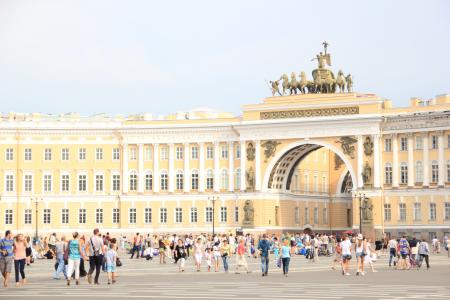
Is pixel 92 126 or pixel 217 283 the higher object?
pixel 92 126

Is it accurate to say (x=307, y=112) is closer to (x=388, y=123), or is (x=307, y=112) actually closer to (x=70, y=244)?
(x=388, y=123)

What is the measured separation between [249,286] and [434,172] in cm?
5748

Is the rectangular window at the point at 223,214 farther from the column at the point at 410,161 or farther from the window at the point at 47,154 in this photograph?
the column at the point at 410,161

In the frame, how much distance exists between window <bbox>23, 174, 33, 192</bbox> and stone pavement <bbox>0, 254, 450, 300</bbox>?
180 ft

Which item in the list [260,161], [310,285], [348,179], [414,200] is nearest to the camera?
[310,285]

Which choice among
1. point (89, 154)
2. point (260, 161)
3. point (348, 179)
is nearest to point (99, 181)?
point (89, 154)

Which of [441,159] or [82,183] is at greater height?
[441,159]

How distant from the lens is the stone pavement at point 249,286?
3347 cm

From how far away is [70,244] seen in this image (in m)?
40.5

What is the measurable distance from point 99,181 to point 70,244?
65.9 meters

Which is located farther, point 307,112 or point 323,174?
point 323,174

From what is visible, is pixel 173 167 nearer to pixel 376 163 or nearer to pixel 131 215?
pixel 131 215

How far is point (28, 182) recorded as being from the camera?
10556 cm

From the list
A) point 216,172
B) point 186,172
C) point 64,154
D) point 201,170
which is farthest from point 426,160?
point 64,154
